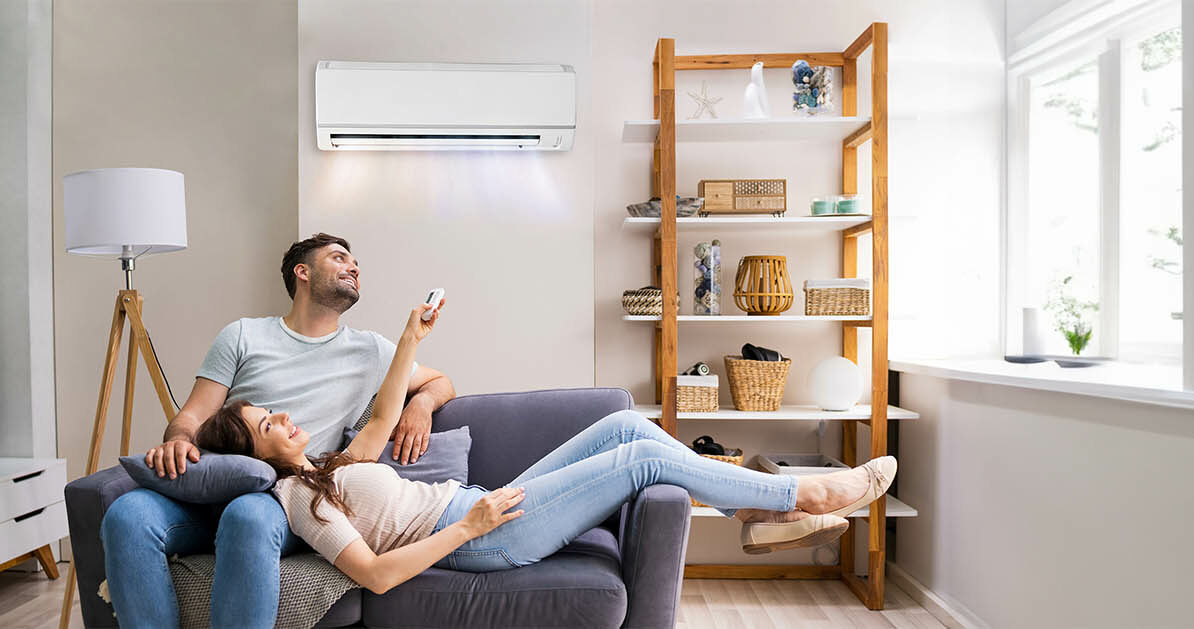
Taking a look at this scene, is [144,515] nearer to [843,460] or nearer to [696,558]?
[696,558]

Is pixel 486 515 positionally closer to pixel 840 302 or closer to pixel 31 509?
pixel 840 302

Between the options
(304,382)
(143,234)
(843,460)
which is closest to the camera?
(304,382)

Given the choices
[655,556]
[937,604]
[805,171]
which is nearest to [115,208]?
[655,556]

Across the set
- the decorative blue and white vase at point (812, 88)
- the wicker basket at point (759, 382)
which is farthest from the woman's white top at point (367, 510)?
the decorative blue and white vase at point (812, 88)

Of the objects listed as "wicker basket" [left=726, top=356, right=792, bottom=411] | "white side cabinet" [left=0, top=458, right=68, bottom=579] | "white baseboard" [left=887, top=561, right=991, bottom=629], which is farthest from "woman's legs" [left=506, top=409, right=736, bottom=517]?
"white side cabinet" [left=0, top=458, right=68, bottom=579]

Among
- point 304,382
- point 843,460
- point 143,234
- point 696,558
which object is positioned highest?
point 143,234

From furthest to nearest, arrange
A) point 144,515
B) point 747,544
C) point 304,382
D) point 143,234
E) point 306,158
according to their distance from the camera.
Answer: point 306,158 < point 143,234 < point 304,382 < point 747,544 < point 144,515

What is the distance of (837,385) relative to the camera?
304 cm

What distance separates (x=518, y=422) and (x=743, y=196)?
1271 mm

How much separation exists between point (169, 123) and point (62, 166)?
50 centimetres

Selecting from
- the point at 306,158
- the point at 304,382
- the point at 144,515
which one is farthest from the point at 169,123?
the point at 144,515

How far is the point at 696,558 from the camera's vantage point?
11.1 feet

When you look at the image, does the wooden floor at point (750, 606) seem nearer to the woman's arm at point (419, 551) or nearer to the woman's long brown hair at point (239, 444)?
the woman's arm at point (419, 551)

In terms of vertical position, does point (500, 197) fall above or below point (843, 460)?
above
